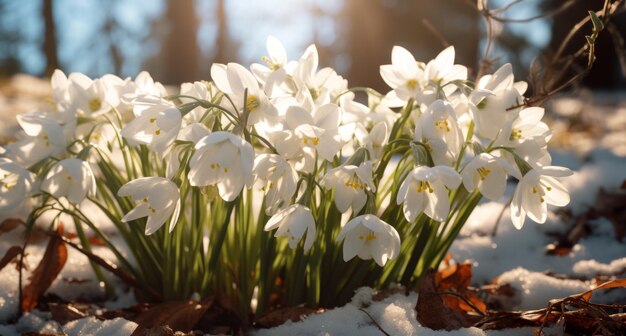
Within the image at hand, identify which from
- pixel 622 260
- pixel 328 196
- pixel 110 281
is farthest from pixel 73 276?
pixel 622 260

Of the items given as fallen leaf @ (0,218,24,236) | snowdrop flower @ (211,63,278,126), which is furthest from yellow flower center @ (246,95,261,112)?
fallen leaf @ (0,218,24,236)

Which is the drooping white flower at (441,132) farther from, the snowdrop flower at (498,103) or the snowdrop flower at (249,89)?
the snowdrop flower at (249,89)

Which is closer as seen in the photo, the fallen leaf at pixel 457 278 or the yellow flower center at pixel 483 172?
the yellow flower center at pixel 483 172

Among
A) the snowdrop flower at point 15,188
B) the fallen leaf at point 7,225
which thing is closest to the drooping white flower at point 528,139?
the snowdrop flower at point 15,188

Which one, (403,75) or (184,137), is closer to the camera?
(184,137)

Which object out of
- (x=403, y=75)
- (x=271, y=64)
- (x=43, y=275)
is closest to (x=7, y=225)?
(x=43, y=275)

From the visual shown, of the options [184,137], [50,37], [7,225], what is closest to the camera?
[184,137]

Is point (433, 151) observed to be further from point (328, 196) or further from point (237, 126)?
point (237, 126)

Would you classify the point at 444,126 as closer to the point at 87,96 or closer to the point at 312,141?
the point at 312,141
